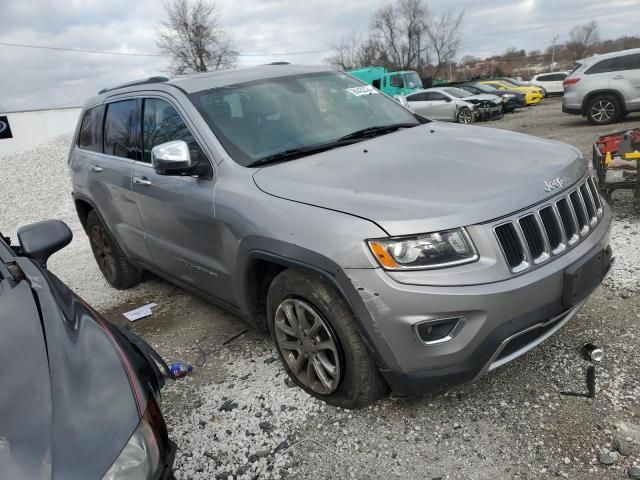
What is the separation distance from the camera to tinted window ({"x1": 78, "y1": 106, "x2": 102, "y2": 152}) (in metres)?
4.65

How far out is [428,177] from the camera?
98.7 inches

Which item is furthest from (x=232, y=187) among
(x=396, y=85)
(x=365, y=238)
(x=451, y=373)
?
(x=396, y=85)

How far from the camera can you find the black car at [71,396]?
133cm

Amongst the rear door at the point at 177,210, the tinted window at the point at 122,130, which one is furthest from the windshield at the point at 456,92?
the rear door at the point at 177,210

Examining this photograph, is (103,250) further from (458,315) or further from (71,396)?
(458,315)

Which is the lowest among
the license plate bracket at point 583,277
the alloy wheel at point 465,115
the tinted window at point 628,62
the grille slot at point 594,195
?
the alloy wheel at point 465,115

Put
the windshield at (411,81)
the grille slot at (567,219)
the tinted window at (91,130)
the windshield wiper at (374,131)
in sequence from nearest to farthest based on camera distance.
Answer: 1. the grille slot at (567,219)
2. the windshield wiper at (374,131)
3. the tinted window at (91,130)
4. the windshield at (411,81)

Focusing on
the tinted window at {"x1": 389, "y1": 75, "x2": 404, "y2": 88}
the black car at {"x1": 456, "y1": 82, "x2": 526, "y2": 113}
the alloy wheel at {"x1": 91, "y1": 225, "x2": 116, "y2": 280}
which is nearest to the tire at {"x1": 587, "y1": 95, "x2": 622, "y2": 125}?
the black car at {"x1": 456, "y1": 82, "x2": 526, "y2": 113}

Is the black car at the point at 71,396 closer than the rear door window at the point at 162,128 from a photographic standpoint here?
Yes

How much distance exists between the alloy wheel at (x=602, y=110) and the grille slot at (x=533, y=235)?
12.7 meters

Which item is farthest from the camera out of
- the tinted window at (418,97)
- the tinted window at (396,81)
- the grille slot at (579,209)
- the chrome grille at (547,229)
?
the tinted window at (396,81)

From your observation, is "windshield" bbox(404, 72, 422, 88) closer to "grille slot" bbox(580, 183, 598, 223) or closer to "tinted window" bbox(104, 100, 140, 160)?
"tinted window" bbox(104, 100, 140, 160)

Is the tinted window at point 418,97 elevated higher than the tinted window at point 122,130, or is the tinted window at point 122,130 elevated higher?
the tinted window at point 122,130

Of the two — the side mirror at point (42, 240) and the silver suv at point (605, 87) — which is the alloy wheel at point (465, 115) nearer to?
the silver suv at point (605, 87)
